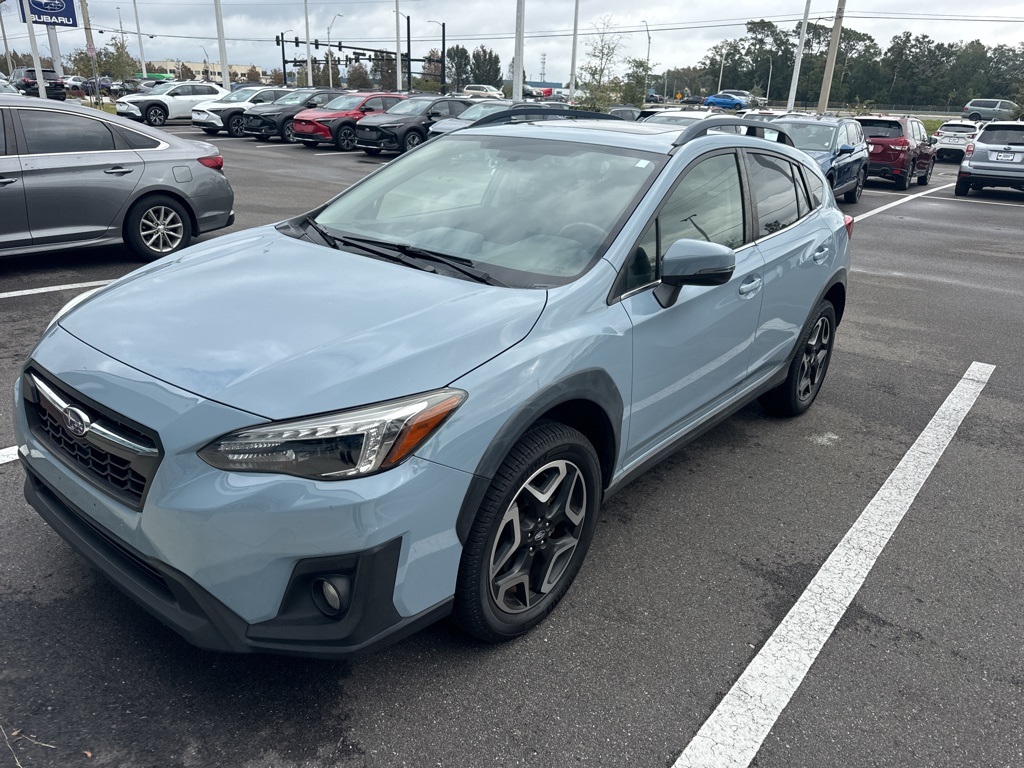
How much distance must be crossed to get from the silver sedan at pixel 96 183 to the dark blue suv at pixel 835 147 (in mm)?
10389

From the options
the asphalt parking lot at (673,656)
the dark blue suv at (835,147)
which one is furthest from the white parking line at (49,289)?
the dark blue suv at (835,147)

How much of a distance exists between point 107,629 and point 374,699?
0.97m

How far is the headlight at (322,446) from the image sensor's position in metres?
2.14

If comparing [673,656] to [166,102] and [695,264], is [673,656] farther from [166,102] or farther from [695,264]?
[166,102]

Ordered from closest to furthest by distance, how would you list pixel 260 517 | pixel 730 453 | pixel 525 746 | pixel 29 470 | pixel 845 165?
1. pixel 260 517
2. pixel 525 746
3. pixel 29 470
4. pixel 730 453
5. pixel 845 165

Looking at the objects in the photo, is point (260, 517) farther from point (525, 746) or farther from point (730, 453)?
point (730, 453)

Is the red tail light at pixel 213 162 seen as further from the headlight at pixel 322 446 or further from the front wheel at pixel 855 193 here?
the front wheel at pixel 855 193

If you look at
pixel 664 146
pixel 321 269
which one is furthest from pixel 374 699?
pixel 664 146

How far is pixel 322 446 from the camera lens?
2.15m

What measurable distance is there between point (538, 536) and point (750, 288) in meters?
1.76

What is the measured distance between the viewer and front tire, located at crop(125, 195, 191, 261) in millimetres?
7633

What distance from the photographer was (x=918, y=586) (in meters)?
3.31

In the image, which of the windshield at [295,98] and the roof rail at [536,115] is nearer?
the roof rail at [536,115]

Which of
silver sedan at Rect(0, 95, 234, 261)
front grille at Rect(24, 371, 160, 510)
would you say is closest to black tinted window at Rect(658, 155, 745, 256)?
→ front grille at Rect(24, 371, 160, 510)
